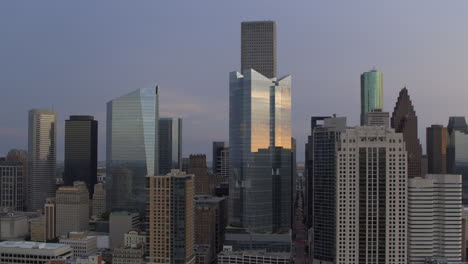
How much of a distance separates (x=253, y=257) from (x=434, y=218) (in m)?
49.3

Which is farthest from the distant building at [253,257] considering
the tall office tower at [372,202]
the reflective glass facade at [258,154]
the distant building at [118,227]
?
the distant building at [118,227]

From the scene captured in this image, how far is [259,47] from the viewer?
190625mm

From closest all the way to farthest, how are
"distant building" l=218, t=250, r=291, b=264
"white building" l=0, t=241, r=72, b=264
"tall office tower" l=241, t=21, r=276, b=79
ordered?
"white building" l=0, t=241, r=72, b=264
"distant building" l=218, t=250, r=291, b=264
"tall office tower" l=241, t=21, r=276, b=79

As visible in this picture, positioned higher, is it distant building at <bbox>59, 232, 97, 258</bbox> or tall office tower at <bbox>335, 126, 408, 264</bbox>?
tall office tower at <bbox>335, 126, 408, 264</bbox>

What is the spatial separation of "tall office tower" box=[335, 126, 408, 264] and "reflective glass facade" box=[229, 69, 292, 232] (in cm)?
6306

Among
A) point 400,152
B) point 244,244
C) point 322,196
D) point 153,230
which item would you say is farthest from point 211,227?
point 400,152

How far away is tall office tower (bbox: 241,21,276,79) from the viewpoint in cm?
18875

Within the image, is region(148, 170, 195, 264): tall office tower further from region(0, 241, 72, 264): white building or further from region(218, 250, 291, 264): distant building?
region(0, 241, 72, 264): white building

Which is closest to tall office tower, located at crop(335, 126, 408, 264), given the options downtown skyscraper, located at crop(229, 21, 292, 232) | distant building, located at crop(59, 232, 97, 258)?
downtown skyscraper, located at crop(229, 21, 292, 232)

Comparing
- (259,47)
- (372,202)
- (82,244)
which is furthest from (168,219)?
(259,47)

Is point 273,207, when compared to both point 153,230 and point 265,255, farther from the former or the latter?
point 153,230

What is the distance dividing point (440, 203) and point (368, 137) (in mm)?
32245

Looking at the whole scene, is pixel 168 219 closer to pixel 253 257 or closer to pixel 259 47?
pixel 253 257

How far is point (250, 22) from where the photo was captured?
191625mm
